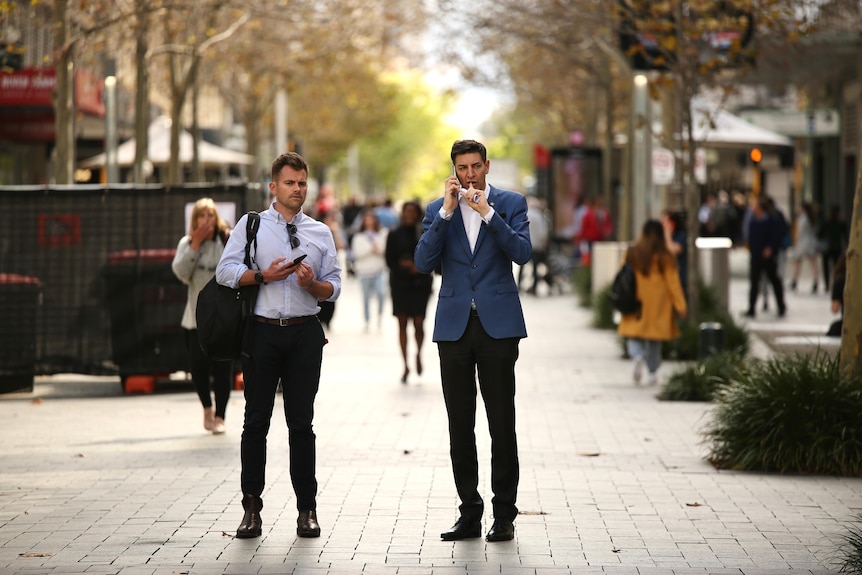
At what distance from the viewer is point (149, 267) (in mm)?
14672

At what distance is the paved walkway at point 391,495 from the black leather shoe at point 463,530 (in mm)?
73

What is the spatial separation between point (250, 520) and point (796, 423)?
4.04 metres

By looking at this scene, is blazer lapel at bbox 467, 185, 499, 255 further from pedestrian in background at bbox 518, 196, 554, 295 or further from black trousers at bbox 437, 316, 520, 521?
pedestrian in background at bbox 518, 196, 554, 295

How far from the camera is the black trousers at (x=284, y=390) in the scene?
7445 mm

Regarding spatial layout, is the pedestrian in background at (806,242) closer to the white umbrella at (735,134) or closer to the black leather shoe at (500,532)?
the white umbrella at (735,134)

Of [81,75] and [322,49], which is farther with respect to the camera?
[322,49]

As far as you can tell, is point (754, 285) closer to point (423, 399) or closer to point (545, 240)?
point (545, 240)

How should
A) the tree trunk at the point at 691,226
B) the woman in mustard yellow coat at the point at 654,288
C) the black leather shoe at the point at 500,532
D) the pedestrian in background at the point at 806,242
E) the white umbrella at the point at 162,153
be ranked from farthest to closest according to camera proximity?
1. the white umbrella at the point at 162,153
2. the pedestrian in background at the point at 806,242
3. the tree trunk at the point at 691,226
4. the woman in mustard yellow coat at the point at 654,288
5. the black leather shoe at the point at 500,532

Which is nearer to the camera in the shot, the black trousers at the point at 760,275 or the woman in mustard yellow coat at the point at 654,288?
the woman in mustard yellow coat at the point at 654,288

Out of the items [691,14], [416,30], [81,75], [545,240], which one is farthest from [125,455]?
[416,30]

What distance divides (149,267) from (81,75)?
1325 cm

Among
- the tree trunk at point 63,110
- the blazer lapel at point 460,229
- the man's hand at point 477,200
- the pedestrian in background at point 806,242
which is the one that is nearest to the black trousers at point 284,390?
the blazer lapel at point 460,229

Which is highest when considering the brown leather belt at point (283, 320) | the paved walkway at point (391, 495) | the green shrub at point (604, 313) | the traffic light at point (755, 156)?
the traffic light at point (755, 156)

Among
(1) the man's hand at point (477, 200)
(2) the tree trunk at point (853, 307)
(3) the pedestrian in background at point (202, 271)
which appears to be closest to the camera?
(1) the man's hand at point (477, 200)
